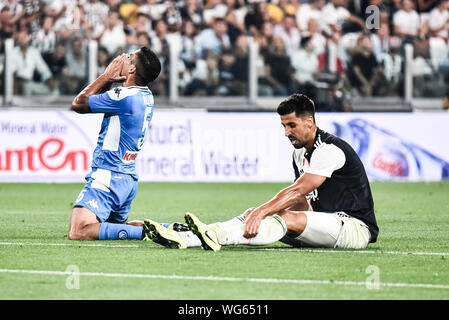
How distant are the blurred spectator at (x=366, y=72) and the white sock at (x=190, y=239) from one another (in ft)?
42.7

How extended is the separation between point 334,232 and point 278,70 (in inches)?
492

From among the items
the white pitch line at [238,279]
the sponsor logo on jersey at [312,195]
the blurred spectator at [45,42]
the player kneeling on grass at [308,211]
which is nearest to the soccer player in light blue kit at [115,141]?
the player kneeling on grass at [308,211]

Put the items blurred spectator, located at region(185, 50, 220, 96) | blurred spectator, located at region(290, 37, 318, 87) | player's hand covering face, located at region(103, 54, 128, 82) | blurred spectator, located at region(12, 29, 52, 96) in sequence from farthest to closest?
1. blurred spectator, located at region(290, 37, 318, 87)
2. blurred spectator, located at region(185, 50, 220, 96)
3. blurred spectator, located at region(12, 29, 52, 96)
4. player's hand covering face, located at region(103, 54, 128, 82)

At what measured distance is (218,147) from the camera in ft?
62.0

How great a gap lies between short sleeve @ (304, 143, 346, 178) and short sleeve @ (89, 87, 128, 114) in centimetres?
210

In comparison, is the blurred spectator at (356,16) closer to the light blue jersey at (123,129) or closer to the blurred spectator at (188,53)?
the blurred spectator at (188,53)

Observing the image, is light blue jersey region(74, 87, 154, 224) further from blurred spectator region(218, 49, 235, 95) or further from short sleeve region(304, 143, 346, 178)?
blurred spectator region(218, 49, 235, 95)

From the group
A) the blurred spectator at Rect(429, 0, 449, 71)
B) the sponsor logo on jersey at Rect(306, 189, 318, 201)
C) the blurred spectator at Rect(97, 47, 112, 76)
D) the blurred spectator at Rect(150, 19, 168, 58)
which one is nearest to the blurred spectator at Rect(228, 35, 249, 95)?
the blurred spectator at Rect(150, 19, 168, 58)

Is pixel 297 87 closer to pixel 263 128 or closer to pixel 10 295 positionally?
pixel 263 128

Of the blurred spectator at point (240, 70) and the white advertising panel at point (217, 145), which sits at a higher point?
the blurred spectator at point (240, 70)

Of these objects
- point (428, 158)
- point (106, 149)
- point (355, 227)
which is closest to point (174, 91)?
point (428, 158)

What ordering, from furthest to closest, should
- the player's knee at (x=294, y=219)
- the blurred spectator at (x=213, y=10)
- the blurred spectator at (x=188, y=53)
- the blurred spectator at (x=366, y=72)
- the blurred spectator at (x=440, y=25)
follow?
the blurred spectator at (x=440, y=25), the blurred spectator at (x=213, y=10), the blurred spectator at (x=366, y=72), the blurred spectator at (x=188, y=53), the player's knee at (x=294, y=219)

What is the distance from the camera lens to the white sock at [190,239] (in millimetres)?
8711

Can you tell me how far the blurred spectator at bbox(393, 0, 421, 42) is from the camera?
22.6 m
